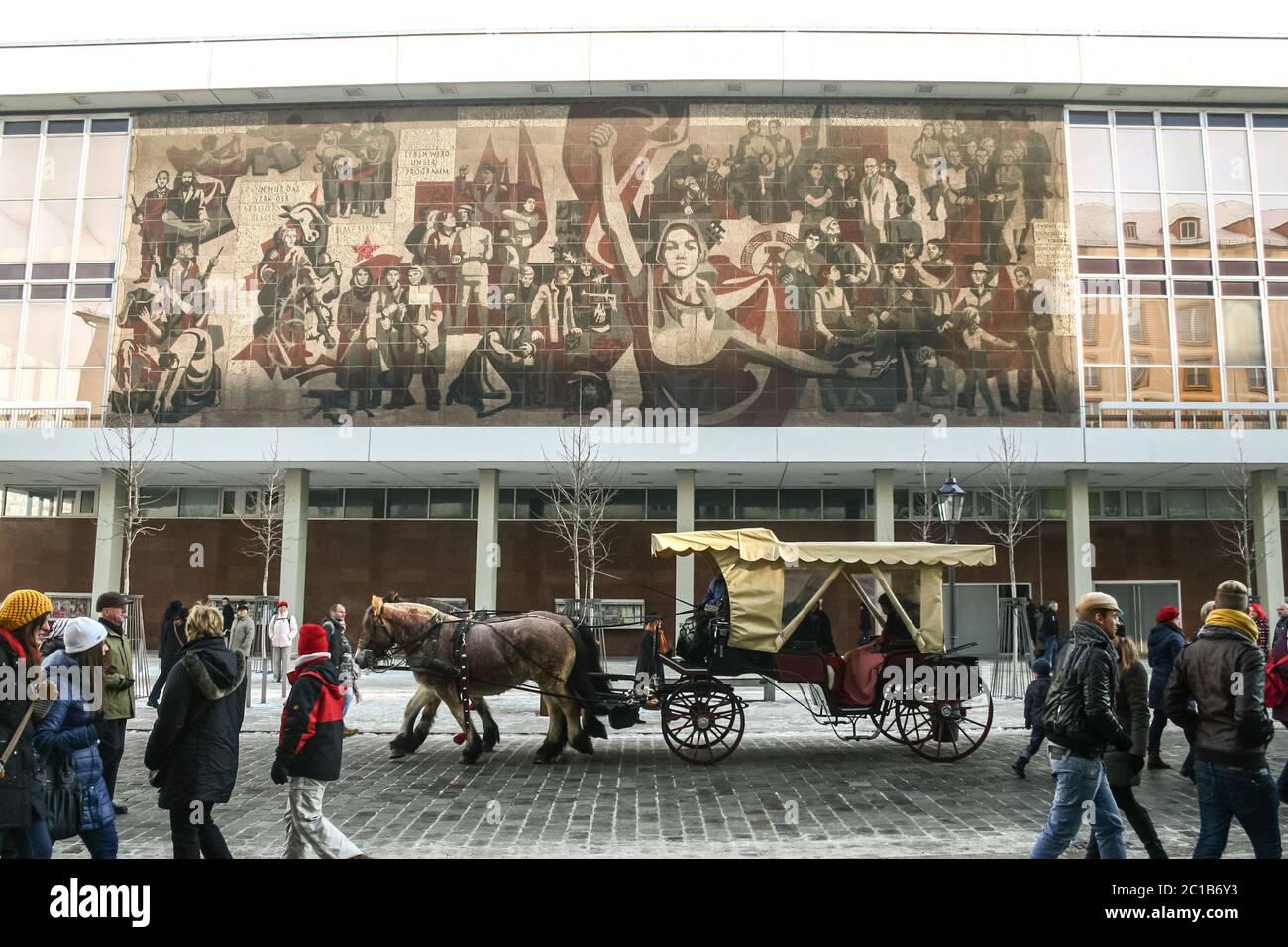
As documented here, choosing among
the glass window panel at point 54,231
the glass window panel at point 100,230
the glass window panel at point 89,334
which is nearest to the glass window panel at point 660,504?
the glass window panel at point 89,334

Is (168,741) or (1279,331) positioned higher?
(1279,331)

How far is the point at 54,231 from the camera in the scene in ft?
95.9

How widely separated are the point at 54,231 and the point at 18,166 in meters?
2.57

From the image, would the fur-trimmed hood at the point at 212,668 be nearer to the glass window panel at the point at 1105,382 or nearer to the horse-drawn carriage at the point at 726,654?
the horse-drawn carriage at the point at 726,654

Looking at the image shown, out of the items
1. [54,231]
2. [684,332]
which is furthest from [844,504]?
[54,231]

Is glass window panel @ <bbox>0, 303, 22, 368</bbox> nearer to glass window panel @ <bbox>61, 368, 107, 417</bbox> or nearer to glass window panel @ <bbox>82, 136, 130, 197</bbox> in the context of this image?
glass window panel @ <bbox>61, 368, 107, 417</bbox>

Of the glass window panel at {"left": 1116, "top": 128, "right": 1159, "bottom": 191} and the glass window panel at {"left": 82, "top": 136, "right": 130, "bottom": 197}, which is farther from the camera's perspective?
the glass window panel at {"left": 82, "top": 136, "right": 130, "bottom": 197}

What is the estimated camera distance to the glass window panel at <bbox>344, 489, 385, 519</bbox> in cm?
3231

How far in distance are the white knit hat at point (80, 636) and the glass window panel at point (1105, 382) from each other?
26685 mm

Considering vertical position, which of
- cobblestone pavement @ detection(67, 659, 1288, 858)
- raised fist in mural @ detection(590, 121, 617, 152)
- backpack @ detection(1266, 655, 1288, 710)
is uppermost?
raised fist in mural @ detection(590, 121, 617, 152)

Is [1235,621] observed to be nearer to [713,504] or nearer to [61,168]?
[713,504]

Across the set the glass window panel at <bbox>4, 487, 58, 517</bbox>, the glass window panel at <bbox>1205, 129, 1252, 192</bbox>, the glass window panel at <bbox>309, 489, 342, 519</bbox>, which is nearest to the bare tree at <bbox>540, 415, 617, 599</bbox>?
the glass window panel at <bbox>309, 489, 342, 519</bbox>

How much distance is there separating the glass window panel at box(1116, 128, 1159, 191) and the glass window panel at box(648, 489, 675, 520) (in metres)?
16.5
